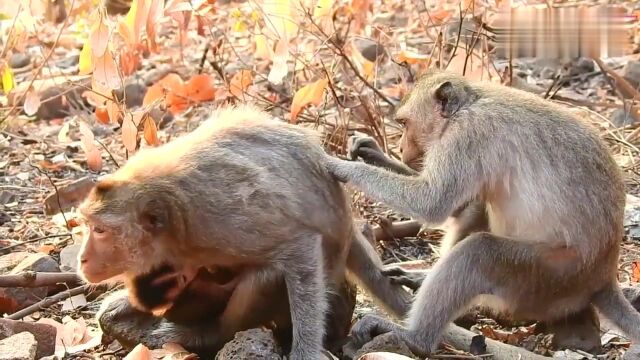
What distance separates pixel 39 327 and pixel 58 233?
5.69ft

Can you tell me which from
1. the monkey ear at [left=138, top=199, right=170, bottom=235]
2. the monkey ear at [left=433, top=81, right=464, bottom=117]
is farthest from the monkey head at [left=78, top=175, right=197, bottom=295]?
the monkey ear at [left=433, top=81, right=464, bottom=117]

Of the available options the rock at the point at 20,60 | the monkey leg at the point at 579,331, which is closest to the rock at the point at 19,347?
the monkey leg at the point at 579,331

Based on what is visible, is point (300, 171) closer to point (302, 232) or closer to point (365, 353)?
point (302, 232)

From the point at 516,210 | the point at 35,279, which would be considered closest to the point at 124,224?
the point at 35,279

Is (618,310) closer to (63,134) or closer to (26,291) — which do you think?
(26,291)

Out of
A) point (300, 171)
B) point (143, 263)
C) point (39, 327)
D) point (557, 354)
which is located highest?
point (300, 171)

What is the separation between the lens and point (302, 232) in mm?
4141

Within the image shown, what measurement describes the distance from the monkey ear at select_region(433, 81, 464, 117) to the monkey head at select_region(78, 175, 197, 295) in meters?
1.39

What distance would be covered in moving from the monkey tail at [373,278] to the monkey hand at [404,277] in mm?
25

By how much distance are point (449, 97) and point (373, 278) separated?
0.92m

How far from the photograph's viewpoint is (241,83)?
5.76 meters

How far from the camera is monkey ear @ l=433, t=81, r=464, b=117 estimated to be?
459 centimetres

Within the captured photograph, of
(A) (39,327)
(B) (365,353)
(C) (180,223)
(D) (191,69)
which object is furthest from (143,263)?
(D) (191,69)

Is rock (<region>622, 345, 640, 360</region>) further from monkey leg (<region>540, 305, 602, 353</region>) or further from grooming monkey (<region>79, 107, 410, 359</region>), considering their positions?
grooming monkey (<region>79, 107, 410, 359</region>)
